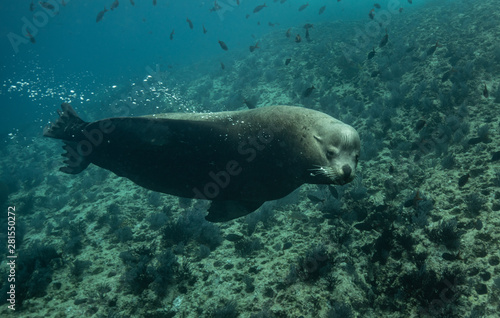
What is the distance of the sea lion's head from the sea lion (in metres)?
0.01

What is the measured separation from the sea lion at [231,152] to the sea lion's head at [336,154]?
0.03 ft

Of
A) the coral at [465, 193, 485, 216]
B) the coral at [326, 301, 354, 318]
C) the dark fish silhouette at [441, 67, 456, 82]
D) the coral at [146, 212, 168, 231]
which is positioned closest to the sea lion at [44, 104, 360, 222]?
the coral at [326, 301, 354, 318]

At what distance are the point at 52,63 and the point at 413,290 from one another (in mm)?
187221

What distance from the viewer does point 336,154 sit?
2.98 metres

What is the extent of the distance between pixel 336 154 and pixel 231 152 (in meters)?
1.69

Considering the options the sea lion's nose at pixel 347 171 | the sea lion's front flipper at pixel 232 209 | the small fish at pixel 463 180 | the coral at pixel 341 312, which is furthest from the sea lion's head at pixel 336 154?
the small fish at pixel 463 180

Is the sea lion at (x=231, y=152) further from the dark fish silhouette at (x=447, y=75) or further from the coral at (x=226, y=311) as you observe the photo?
the dark fish silhouette at (x=447, y=75)

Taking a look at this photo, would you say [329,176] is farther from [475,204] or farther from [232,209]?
[475,204]

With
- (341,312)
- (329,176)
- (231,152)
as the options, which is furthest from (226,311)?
(329,176)

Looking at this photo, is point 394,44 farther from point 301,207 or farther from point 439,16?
point 301,207

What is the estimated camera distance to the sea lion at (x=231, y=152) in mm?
3186

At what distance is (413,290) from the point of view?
4289 millimetres

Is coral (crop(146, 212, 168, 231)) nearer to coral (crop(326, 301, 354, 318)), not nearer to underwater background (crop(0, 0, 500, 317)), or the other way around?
underwater background (crop(0, 0, 500, 317))

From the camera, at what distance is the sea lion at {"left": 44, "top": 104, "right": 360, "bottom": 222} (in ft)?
10.5
